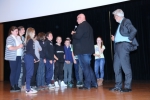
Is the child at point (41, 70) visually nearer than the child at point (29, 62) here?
No

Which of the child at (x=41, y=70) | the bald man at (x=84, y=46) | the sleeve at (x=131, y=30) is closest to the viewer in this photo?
the sleeve at (x=131, y=30)

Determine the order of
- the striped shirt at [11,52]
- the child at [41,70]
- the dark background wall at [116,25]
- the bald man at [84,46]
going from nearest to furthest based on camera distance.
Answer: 1. the bald man at [84,46]
2. the striped shirt at [11,52]
3. the child at [41,70]
4. the dark background wall at [116,25]

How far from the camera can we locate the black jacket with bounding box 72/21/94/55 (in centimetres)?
271

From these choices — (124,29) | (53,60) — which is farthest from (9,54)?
(124,29)

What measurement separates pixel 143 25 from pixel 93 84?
2520 millimetres

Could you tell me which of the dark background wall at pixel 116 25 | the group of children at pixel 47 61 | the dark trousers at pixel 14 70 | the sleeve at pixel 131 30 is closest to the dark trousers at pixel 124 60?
the sleeve at pixel 131 30

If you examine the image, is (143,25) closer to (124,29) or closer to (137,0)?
(137,0)

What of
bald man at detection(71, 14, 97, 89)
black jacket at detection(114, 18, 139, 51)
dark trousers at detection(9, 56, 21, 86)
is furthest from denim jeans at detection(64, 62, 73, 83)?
black jacket at detection(114, 18, 139, 51)

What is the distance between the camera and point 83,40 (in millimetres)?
2760

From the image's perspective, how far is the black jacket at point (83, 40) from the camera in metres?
2.71

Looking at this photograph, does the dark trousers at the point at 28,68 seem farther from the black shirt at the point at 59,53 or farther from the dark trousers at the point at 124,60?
the dark trousers at the point at 124,60

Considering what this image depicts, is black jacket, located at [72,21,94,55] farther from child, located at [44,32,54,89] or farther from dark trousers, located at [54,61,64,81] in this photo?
dark trousers, located at [54,61,64,81]

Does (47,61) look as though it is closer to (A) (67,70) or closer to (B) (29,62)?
(A) (67,70)

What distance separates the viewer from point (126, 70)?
7.79ft
